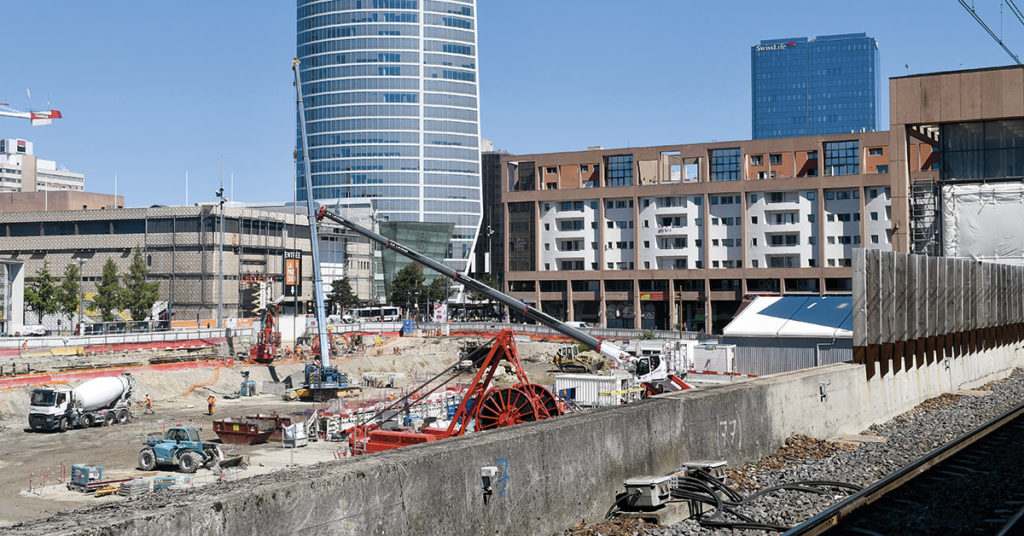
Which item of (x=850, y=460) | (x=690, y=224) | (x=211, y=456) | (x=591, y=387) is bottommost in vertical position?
(x=211, y=456)

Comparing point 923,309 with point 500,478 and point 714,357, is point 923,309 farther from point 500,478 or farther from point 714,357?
point 714,357

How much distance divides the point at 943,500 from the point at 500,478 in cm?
748

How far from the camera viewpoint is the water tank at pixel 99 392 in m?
48.5

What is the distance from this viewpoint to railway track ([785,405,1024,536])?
12.0m

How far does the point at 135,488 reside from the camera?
95.9 feet

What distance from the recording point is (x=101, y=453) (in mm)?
40219

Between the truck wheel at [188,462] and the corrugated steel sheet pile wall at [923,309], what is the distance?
24482 millimetres

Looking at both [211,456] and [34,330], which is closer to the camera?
[211,456]

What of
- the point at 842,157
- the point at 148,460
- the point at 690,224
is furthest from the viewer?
the point at 690,224

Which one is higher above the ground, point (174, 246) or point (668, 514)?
point (174, 246)

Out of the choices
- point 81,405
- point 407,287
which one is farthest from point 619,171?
point 81,405

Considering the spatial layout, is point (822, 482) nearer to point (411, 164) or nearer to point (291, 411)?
point (291, 411)

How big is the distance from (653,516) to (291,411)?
154ft

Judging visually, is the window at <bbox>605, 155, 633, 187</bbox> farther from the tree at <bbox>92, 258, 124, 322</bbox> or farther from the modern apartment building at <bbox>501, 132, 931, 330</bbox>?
the tree at <bbox>92, 258, 124, 322</bbox>
